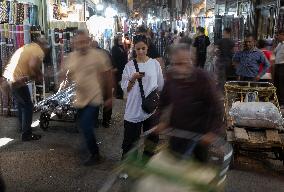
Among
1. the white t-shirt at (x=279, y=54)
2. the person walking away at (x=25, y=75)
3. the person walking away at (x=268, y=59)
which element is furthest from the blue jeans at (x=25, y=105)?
the white t-shirt at (x=279, y=54)

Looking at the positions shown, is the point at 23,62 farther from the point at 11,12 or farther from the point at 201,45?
the point at 201,45

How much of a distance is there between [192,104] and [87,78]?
214 cm

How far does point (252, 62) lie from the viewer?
8.43 metres

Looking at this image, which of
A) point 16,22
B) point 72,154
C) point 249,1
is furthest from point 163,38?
point 72,154

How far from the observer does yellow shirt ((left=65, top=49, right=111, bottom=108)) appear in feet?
19.5

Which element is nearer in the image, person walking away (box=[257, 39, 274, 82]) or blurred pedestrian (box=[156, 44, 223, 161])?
blurred pedestrian (box=[156, 44, 223, 161])

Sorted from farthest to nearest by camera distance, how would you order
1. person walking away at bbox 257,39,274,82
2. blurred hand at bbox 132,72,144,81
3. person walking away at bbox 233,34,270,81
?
person walking away at bbox 257,39,274,82 < person walking away at bbox 233,34,270,81 < blurred hand at bbox 132,72,144,81

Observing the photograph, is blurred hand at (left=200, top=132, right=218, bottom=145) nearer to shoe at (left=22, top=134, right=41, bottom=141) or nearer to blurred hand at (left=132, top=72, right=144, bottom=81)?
blurred hand at (left=132, top=72, right=144, bottom=81)

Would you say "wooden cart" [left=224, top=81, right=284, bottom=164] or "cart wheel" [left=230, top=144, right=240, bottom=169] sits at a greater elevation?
"wooden cart" [left=224, top=81, right=284, bottom=164]

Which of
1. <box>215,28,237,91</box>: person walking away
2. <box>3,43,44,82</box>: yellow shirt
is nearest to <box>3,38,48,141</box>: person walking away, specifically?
<box>3,43,44,82</box>: yellow shirt

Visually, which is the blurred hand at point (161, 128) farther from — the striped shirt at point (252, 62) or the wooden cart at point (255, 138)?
the striped shirt at point (252, 62)

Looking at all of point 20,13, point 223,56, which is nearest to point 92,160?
point 223,56

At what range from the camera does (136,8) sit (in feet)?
250

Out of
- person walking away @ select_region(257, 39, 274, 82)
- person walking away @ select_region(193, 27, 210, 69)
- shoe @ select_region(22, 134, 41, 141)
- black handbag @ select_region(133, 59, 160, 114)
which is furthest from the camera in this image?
person walking away @ select_region(193, 27, 210, 69)
